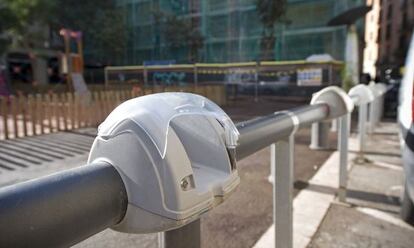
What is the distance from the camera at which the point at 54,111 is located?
8812mm

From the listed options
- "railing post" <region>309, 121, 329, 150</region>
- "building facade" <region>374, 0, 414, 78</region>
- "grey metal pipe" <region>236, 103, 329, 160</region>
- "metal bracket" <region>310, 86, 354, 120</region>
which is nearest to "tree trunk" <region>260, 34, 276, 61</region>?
"railing post" <region>309, 121, 329, 150</region>

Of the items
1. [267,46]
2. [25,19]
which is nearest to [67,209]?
[267,46]

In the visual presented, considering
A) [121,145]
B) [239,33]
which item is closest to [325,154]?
[121,145]

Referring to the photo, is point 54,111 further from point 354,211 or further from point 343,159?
point 354,211

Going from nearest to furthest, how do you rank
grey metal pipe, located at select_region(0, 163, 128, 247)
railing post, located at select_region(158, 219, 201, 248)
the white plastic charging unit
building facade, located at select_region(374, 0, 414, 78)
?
grey metal pipe, located at select_region(0, 163, 128, 247) < the white plastic charging unit < railing post, located at select_region(158, 219, 201, 248) < building facade, located at select_region(374, 0, 414, 78)

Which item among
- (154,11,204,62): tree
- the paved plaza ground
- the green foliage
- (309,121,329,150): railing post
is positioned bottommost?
the paved plaza ground

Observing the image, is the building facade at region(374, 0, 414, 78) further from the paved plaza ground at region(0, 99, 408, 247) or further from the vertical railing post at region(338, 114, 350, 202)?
the vertical railing post at region(338, 114, 350, 202)

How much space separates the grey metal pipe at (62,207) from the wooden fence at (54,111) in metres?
7.32

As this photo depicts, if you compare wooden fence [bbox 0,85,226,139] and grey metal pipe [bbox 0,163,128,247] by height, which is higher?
grey metal pipe [bbox 0,163,128,247]

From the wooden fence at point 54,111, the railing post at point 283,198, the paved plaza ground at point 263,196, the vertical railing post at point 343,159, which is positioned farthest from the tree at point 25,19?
the railing post at point 283,198

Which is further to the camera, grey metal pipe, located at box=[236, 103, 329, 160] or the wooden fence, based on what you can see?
the wooden fence

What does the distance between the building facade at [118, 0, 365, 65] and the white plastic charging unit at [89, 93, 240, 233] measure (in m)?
4.84

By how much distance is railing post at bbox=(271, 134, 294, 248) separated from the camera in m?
2.10

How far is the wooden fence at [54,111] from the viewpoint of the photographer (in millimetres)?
8172
